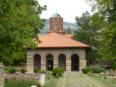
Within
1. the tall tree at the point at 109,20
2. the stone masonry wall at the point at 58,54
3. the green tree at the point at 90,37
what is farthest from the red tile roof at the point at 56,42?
the green tree at the point at 90,37

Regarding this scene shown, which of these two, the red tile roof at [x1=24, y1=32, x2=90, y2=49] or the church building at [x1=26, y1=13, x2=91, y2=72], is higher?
the red tile roof at [x1=24, y1=32, x2=90, y2=49]

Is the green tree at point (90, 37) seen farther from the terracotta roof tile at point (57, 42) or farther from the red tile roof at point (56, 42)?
the red tile roof at point (56, 42)

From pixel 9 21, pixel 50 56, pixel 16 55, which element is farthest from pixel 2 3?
pixel 16 55

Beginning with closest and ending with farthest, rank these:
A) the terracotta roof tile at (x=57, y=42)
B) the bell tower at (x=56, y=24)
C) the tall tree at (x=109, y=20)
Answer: the tall tree at (x=109, y=20)
the terracotta roof tile at (x=57, y=42)
the bell tower at (x=56, y=24)

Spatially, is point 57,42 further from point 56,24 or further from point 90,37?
point 90,37

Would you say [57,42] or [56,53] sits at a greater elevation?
[57,42]

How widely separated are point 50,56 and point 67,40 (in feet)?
14.5

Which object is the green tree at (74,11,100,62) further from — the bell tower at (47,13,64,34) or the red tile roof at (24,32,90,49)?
the red tile roof at (24,32,90,49)

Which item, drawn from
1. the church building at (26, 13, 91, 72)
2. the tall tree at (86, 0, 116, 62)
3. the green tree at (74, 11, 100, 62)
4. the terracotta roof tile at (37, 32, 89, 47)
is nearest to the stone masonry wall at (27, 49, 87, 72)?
the church building at (26, 13, 91, 72)

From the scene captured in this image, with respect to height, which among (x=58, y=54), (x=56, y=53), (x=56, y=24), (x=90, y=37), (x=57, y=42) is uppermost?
(x=56, y=24)

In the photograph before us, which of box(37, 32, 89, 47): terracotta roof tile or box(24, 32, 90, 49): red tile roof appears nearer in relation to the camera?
box(24, 32, 90, 49): red tile roof

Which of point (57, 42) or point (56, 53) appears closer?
point (56, 53)

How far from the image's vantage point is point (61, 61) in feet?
92.4

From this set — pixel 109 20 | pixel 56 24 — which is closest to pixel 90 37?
pixel 56 24
